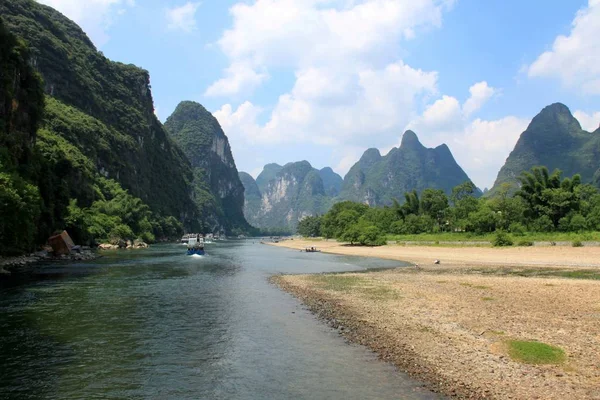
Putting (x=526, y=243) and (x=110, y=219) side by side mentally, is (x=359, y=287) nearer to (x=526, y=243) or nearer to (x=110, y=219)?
(x=526, y=243)

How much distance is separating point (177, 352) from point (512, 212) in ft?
276

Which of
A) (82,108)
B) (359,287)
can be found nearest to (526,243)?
(359,287)

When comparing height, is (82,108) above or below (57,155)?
above

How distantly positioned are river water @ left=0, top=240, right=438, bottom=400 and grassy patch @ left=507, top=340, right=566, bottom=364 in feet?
13.5

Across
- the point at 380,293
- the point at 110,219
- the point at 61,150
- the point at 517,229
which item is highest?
the point at 61,150

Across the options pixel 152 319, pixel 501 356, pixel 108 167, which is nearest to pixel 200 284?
pixel 152 319

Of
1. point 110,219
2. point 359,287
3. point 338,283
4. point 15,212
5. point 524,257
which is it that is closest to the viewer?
point 359,287

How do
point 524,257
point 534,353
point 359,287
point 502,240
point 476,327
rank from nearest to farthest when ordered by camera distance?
point 534,353
point 476,327
point 359,287
point 524,257
point 502,240

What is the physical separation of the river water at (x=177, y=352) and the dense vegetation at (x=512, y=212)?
62294 millimetres

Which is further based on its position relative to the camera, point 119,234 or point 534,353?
point 119,234

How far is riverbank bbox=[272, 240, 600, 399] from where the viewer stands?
37.9 feet

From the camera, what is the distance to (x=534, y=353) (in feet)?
44.3

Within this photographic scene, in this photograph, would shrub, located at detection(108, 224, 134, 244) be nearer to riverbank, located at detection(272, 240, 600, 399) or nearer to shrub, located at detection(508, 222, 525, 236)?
riverbank, located at detection(272, 240, 600, 399)

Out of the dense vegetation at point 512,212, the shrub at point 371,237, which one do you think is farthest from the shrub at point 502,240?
the shrub at point 371,237
